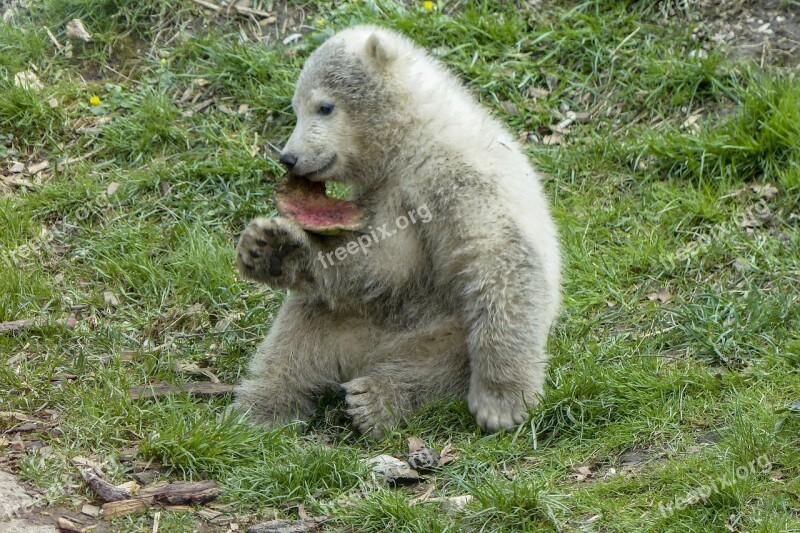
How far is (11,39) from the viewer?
9.40 meters

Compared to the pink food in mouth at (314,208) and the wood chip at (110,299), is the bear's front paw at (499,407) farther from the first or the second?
the wood chip at (110,299)

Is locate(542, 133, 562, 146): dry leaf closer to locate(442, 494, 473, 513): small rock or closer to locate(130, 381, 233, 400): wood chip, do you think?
locate(130, 381, 233, 400): wood chip

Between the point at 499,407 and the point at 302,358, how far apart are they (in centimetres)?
121

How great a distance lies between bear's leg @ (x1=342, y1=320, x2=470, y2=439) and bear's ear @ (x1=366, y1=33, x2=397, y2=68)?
1.50 meters

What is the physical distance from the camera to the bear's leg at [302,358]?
252 inches

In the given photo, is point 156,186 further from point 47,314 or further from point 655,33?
point 655,33

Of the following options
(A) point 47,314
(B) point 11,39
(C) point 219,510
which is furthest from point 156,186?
(C) point 219,510

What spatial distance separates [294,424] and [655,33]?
4540 millimetres

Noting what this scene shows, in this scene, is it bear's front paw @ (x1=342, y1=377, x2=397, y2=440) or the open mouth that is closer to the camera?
bear's front paw @ (x1=342, y1=377, x2=397, y2=440)

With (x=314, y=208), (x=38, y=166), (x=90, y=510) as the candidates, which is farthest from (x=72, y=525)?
(x=38, y=166)

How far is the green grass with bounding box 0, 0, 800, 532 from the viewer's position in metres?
5.20

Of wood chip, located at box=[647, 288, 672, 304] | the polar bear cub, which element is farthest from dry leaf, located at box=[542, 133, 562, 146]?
the polar bear cub

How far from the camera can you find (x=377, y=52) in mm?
6430

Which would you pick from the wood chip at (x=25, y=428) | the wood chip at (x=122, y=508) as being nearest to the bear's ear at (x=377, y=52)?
the wood chip at (x=25, y=428)
